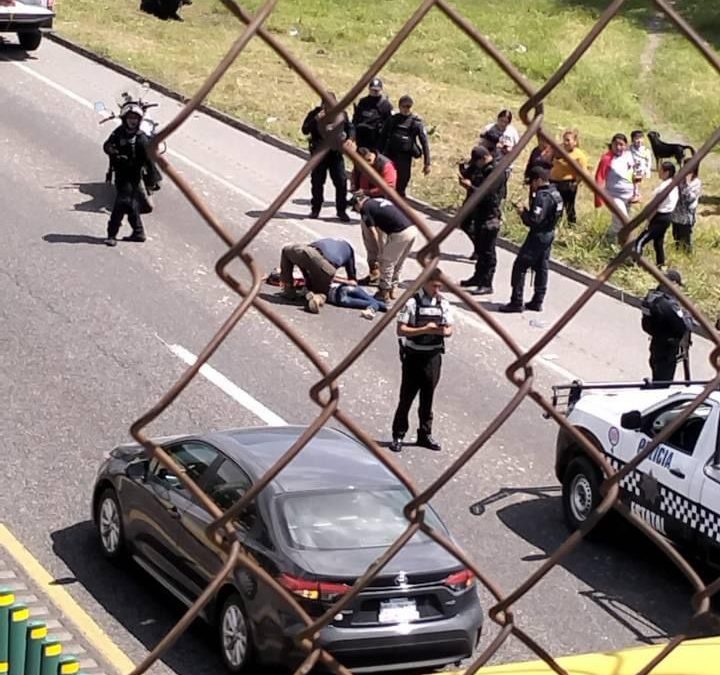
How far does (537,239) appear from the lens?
52.6ft

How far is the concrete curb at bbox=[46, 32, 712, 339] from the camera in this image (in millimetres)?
17750

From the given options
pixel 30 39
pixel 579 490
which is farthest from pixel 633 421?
pixel 30 39

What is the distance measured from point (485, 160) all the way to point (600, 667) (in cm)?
1375

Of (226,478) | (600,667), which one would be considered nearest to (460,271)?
(226,478)

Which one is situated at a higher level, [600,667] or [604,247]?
[600,667]

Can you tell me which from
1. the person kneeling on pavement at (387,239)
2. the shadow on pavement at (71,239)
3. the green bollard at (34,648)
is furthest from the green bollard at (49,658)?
the shadow on pavement at (71,239)

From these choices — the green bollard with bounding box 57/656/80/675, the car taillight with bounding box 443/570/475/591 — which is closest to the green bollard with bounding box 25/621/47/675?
the green bollard with bounding box 57/656/80/675

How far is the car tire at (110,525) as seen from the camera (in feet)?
32.7

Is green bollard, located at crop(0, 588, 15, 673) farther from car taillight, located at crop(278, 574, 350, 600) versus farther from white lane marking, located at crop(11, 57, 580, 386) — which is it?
white lane marking, located at crop(11, 57, 580, 386)

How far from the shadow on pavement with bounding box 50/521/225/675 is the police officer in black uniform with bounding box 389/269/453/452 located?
2.93 meters

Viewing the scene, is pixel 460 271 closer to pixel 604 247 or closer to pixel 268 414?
pixel 604 247

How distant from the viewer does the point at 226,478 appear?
893 cm

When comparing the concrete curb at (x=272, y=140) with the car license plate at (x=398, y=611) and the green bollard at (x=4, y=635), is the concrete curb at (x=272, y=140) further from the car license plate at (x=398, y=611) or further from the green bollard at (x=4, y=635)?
the green bollard at (x=4, y=635)

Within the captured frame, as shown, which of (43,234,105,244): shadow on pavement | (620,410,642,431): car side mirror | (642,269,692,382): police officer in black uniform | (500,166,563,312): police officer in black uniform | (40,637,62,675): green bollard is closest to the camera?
(40,637,62,675): green bollard
